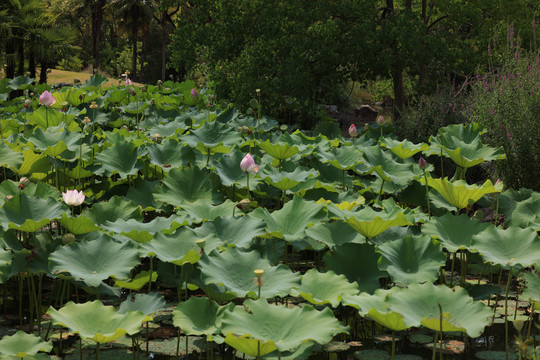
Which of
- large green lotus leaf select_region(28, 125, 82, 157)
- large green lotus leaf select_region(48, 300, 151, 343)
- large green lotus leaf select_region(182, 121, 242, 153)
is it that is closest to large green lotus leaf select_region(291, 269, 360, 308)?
large green lotus leaf select_region(48, 300, 151, 343)

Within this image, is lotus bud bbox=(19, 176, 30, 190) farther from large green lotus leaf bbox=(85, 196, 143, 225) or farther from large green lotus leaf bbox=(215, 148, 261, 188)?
large green lotus leaf bbox=(215, 148, 261, 188)

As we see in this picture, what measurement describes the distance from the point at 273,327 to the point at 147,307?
651 mm

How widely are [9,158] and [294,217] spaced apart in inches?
80.7

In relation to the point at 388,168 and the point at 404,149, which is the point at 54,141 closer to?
the point at 388,168

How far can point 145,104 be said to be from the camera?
6770mm

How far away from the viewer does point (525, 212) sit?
375cm

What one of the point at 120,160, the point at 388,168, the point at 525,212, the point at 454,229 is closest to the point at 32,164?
the point at 120,160

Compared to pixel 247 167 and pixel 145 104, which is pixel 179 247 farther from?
pixel 145 104

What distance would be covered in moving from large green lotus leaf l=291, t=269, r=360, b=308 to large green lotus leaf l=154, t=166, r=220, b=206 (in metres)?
1.33

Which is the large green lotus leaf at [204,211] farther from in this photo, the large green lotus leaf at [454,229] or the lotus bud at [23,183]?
the large green lotus leaf at [454,229]

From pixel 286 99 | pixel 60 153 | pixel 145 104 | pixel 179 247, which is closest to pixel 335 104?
Result: pixel 286 99

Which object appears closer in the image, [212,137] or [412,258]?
[412,258]

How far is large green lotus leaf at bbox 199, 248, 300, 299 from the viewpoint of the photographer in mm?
2508

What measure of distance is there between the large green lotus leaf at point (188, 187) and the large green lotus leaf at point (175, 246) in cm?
91
